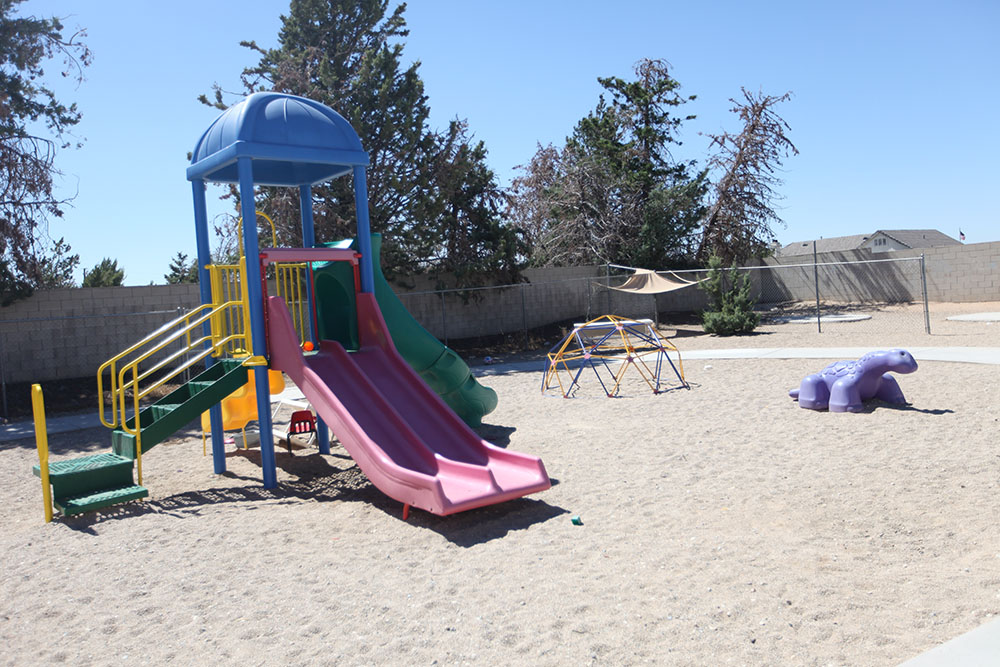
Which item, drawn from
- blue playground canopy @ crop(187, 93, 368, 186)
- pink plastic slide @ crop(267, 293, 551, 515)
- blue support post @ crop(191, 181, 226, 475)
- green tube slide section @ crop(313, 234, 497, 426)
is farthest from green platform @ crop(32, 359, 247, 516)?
blue playground canopy @ crop(187, 93, 368, 186)

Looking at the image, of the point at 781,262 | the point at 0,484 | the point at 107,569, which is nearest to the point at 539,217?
the point at 781,262

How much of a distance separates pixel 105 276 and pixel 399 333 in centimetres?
1938

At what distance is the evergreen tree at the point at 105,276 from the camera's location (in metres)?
23.5

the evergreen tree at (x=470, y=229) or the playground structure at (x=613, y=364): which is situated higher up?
the evergreen tree at (x=470, y=229)

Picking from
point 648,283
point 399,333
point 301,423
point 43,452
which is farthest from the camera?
point 648,283

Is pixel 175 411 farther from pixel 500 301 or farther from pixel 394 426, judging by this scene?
pixel 500 301

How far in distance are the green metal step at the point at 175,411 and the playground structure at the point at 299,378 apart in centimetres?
1

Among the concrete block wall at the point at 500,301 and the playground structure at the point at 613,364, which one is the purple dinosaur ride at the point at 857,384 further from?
the concrete block wall at the point at 500,301

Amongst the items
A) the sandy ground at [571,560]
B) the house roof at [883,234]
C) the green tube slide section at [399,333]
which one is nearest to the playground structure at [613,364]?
the green tube slide section at [399,333]

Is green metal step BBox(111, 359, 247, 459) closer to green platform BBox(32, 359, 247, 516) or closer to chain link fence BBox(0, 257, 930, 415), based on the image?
green platform BBox(32, 359, 247, 516)

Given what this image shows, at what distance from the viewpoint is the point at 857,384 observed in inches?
357

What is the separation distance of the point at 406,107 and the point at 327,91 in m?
1.93

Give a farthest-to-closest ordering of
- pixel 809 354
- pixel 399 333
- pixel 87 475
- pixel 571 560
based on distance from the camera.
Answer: pixel 809 354 < pixel 399 333 < pixel 87 475 < pixel 571 560

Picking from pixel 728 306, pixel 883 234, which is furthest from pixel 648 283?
pixel 883 234
